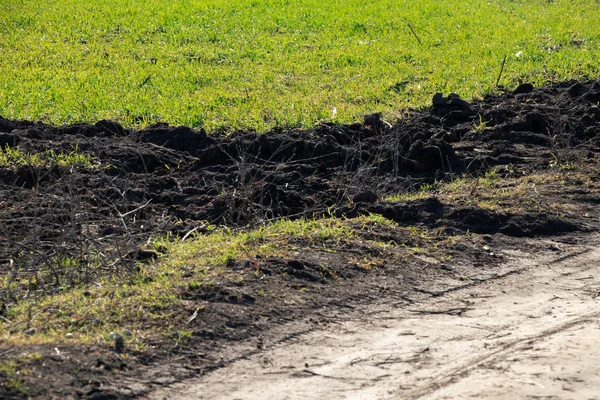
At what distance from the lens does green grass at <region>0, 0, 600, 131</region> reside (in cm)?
1171

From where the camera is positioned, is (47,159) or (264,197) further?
(47,159)

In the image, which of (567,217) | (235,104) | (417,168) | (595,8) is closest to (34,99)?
(235,104)

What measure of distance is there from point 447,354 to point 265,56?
10.1m

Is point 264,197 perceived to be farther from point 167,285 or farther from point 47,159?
point 47,159

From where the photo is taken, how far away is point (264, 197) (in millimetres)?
8141

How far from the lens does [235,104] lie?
11.9 m

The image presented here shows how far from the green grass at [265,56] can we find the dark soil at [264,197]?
1.00 m

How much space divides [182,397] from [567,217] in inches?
176

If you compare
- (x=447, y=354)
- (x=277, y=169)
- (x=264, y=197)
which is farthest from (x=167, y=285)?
(x=277, y=169)

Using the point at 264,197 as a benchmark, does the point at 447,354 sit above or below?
below

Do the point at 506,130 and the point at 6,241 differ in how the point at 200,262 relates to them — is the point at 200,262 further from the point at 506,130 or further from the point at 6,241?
the point at 506,130

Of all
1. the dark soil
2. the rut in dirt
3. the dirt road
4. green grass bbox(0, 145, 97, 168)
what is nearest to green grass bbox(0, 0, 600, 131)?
the rut in dirt

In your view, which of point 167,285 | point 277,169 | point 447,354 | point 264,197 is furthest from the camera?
point 277,169

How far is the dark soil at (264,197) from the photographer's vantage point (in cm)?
557
